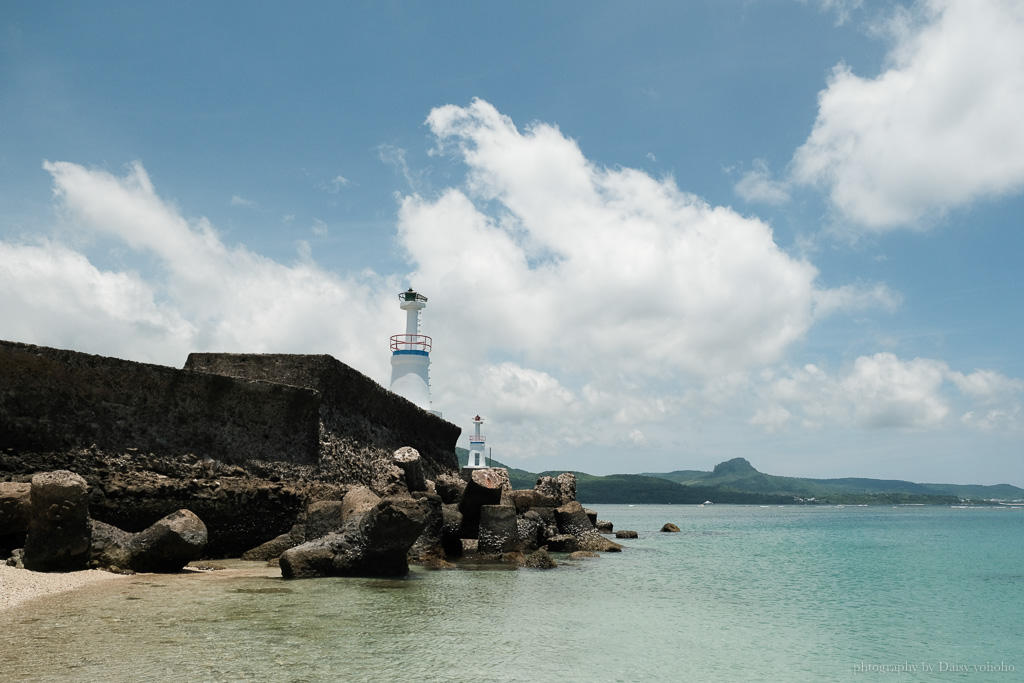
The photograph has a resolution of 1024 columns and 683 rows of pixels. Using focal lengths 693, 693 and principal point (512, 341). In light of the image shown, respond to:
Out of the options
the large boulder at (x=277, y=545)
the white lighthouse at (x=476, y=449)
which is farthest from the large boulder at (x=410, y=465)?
the white lighthouse at (x=476, y=449)

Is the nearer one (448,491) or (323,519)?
(323,519)

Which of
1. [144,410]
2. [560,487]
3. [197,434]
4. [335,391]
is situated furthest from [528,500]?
[144,410]

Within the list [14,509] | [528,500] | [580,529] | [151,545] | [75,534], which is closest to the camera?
[75,534]

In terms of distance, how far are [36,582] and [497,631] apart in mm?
5025

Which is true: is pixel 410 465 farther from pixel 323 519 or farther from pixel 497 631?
pixel 497 631

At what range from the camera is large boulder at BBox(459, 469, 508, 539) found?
1418 cm

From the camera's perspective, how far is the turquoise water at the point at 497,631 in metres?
5.42

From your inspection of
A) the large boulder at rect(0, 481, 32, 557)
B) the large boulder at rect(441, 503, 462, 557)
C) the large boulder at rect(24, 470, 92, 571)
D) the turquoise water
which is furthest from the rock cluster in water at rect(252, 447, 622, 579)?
the large boulder at rect(0, 481, 32, 557)

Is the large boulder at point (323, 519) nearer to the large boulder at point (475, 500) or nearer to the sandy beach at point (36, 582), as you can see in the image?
the sandy beach at point (36, 582)

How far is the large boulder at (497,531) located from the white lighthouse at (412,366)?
45.1 ft

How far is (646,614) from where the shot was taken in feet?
29.2

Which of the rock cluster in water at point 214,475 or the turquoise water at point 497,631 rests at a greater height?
the rock cluster in water at point 214,475

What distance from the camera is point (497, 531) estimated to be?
13992 mm

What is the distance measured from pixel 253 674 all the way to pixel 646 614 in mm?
5410
